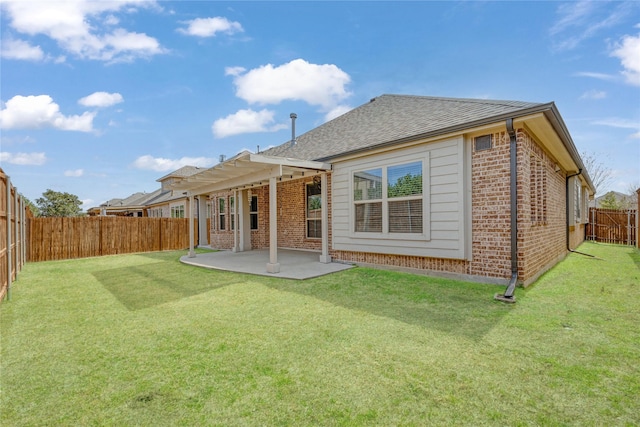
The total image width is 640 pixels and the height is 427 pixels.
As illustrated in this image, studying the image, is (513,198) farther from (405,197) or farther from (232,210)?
(232,210)

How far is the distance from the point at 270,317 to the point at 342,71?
13.1m

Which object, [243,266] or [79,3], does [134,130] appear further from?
[243,266]

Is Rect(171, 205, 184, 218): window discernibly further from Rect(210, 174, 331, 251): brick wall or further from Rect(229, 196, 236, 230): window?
Rect(229, 196, 236, 230): window

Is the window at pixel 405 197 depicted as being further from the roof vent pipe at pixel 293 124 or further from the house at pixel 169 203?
the house at pixel 169 203

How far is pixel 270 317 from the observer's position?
4137mm

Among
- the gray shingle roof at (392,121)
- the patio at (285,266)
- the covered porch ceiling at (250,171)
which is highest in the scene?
the gray shingle roof at (392,121)

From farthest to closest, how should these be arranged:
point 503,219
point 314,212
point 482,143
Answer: point 314,212
point 482,143
point 503,219

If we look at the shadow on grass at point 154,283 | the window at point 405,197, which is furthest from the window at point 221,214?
the window at point 405,197

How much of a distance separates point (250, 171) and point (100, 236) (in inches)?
343

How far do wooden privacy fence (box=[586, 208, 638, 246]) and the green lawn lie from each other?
13530 millimetres

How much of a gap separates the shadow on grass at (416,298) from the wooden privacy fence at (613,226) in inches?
617

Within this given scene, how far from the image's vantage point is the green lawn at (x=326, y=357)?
2119 millimetres

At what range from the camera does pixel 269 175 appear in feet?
23.9

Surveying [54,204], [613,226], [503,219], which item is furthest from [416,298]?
[54,204]
